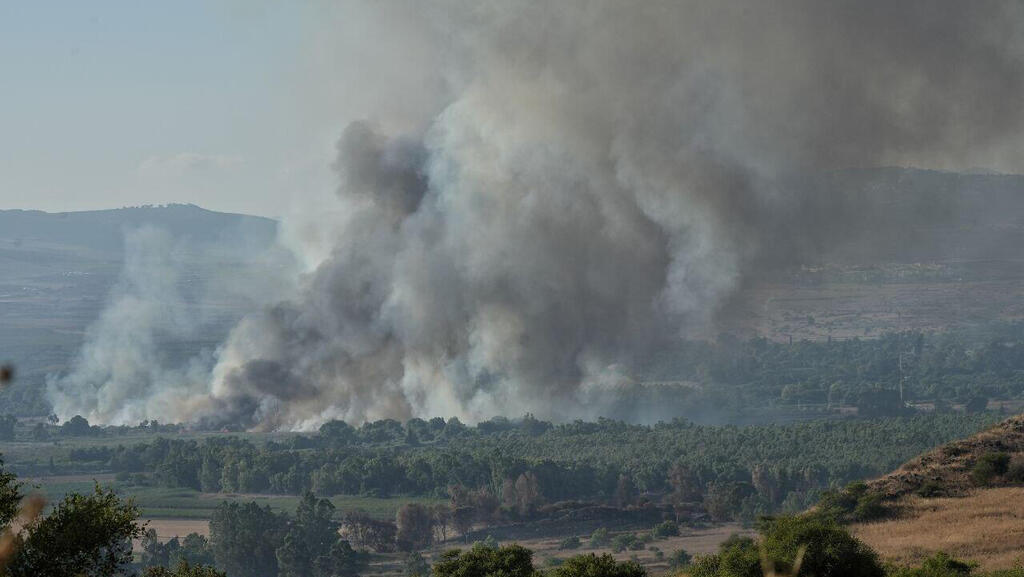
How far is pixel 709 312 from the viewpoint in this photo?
131m

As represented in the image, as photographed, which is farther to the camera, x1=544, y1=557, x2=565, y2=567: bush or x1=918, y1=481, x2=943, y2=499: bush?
x1=544, y1=557, x2=565, y2=567: bush

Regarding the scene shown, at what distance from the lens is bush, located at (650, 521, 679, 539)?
2938 inches

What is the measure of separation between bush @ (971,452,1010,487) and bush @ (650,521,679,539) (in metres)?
23.7

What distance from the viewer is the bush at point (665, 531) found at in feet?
245

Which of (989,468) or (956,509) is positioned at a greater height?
(989,468)

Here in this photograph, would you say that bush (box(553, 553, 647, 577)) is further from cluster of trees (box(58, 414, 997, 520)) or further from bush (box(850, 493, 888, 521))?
cluster of trees (box(58, 414, 997, 520))

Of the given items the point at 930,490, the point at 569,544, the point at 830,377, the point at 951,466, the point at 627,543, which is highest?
the point at 830,377

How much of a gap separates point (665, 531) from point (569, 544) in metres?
5.63

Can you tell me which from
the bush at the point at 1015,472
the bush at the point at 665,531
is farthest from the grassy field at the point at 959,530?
the bush at the point at 665,531

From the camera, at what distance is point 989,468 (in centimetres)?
5338

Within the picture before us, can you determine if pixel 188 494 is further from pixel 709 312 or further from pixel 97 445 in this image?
pixel 709 312

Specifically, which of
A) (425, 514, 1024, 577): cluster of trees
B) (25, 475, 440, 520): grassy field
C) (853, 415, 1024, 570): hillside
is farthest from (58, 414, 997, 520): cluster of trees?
(425, 514, 1024, 577): cluster of trees

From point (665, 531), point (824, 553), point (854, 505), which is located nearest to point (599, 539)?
point (665, 531)

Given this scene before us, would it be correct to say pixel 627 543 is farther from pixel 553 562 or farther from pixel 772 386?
pixel 772 386
